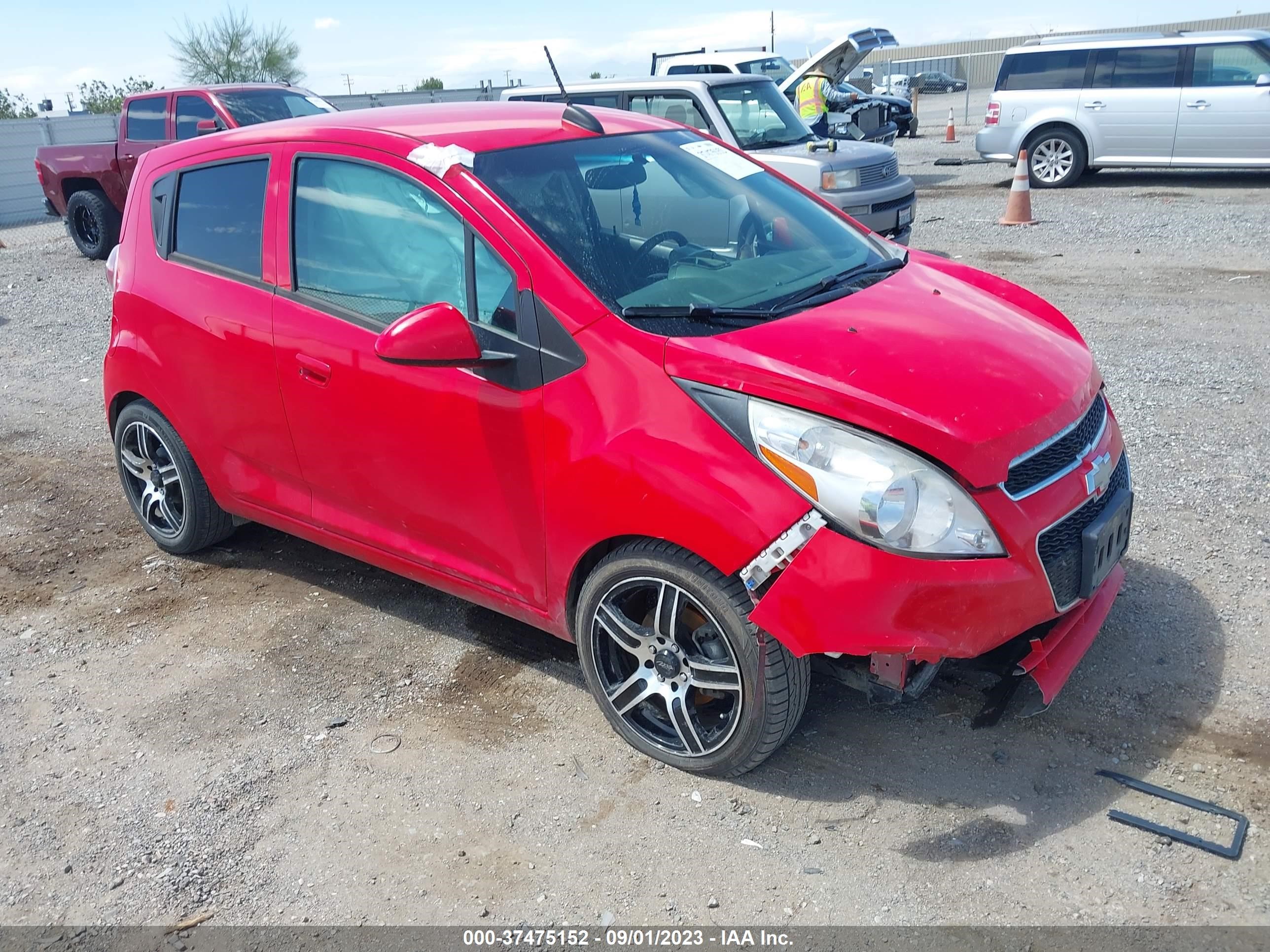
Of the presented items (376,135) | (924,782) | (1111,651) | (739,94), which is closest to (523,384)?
(376,135)

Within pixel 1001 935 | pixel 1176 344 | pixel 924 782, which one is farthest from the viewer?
pixel 1176 344

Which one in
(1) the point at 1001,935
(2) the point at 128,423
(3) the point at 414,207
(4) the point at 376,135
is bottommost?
(1) the point at 1001,935

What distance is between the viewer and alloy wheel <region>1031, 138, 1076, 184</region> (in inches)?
555

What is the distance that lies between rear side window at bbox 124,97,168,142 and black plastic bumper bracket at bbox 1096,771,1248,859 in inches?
517

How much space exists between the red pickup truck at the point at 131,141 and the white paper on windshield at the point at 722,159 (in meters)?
8.73

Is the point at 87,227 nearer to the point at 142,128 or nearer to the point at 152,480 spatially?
the point at 142,128

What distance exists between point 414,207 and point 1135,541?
3.21 m

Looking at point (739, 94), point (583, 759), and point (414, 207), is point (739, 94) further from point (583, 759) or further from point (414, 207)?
point (583, 759)

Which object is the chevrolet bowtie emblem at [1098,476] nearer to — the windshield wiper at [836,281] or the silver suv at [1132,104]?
the windshield wiper at [836,281]

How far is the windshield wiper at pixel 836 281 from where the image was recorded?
10.9ft

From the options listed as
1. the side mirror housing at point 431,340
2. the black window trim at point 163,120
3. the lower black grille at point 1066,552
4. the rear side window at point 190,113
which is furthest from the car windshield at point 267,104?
the lower black grille at point 1066,552

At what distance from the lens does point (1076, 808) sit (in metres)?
2.94

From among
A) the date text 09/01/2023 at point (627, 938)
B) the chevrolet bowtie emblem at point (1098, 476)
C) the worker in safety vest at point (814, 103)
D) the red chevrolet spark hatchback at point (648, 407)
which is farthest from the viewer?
the worker in safety vest at point (814, 103)

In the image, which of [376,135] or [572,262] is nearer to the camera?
[572,262]
